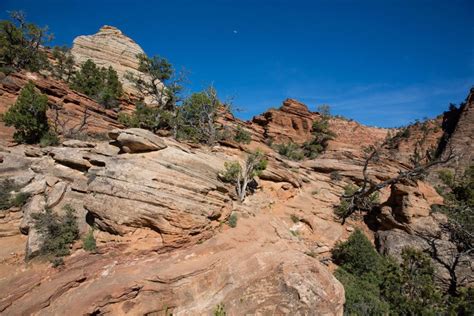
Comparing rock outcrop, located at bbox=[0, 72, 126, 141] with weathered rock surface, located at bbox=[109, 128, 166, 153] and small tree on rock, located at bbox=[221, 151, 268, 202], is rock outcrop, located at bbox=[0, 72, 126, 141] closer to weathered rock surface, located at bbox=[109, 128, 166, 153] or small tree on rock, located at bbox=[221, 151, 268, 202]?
weathered rock surface, located at bbox=[109, 128, 166, 153]

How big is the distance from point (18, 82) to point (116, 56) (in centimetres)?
2434

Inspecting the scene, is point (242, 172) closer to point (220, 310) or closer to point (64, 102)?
point (220, 310)

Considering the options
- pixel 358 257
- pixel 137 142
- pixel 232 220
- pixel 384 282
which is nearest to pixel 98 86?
pixel 137 142

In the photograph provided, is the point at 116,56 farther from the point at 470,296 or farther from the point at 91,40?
the point at 470,296

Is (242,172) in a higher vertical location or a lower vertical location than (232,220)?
higher

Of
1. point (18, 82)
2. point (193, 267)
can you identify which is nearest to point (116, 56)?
point (18, 82)

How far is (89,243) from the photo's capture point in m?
8.35

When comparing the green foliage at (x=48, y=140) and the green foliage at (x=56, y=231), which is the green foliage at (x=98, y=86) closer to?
the green foliage at (x=48, y=140)

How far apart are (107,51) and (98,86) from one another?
19040 mm

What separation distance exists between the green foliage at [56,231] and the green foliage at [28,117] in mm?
8410

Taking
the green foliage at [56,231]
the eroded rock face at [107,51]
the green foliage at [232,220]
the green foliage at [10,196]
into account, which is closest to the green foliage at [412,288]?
the green foliage at [232,220]

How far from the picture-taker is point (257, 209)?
14117mm

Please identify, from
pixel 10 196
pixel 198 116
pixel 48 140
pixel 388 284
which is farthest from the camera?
pixel 198 116

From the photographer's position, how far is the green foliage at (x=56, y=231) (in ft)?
26.2
